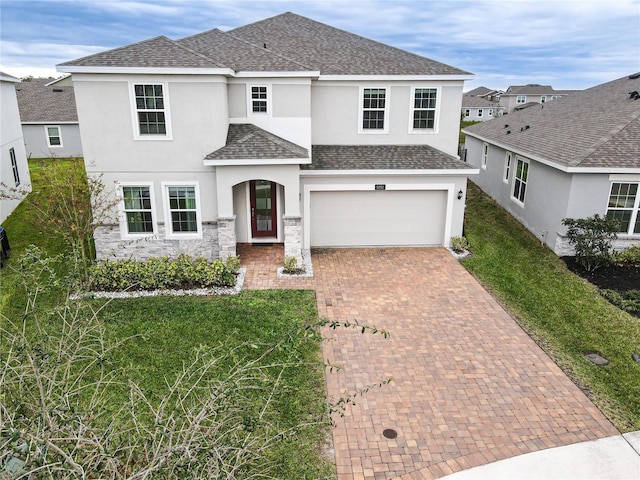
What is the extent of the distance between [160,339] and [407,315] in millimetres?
5513

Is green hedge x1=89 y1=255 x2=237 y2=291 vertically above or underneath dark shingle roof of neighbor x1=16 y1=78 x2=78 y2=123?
underneath

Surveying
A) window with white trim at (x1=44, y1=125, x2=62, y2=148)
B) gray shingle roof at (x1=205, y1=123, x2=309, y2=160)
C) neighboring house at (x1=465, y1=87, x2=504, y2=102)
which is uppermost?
neighboring house at (x1=465, y1=87, x2=504, y2=102)

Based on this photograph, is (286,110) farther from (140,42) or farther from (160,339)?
(160,339)

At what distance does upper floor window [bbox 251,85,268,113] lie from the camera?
14461mm

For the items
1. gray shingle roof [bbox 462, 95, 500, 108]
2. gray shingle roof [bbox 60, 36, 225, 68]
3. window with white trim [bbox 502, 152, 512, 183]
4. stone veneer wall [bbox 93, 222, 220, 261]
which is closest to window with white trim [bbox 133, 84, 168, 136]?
gray shingle roof [bbox 60, 36, 225, 68]

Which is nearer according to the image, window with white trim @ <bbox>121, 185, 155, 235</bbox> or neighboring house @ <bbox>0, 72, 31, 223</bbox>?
window with white trim @ <bbox>121, 185, 155, 235</bbox>

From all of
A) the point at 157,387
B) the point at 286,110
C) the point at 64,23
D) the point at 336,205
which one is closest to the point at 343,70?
the point at 286,110

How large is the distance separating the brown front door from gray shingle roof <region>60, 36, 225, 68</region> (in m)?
4.01

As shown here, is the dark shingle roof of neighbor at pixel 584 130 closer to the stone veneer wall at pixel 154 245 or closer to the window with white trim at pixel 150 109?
the stone veneer wall at pixel 154 245

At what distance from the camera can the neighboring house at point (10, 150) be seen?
18.6 meters

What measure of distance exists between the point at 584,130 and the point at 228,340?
14793 mm

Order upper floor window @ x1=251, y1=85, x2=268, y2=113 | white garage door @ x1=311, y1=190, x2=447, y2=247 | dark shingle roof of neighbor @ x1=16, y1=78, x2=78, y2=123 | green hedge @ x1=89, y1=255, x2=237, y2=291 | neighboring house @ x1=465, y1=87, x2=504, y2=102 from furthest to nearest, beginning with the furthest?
1. neighboring house @ x1=465, y1=87, x2=504, y2=102
2. dark shingle roof of neighbor @ x1=16, y1=78, x2=78, y2=123
3. white garage door @ x1=311, y1=190, x2=447, y2=247
4. upper floor window @ x1=251, y1=85, x2=268, y2=113
5. green hedge @ x1=89, y1=255, x2=237, y2=291

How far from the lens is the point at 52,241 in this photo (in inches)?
627

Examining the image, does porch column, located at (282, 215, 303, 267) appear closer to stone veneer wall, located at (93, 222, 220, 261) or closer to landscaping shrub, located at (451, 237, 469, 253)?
Result: stone veneer wall, located at (93, 222, 220, 261)
